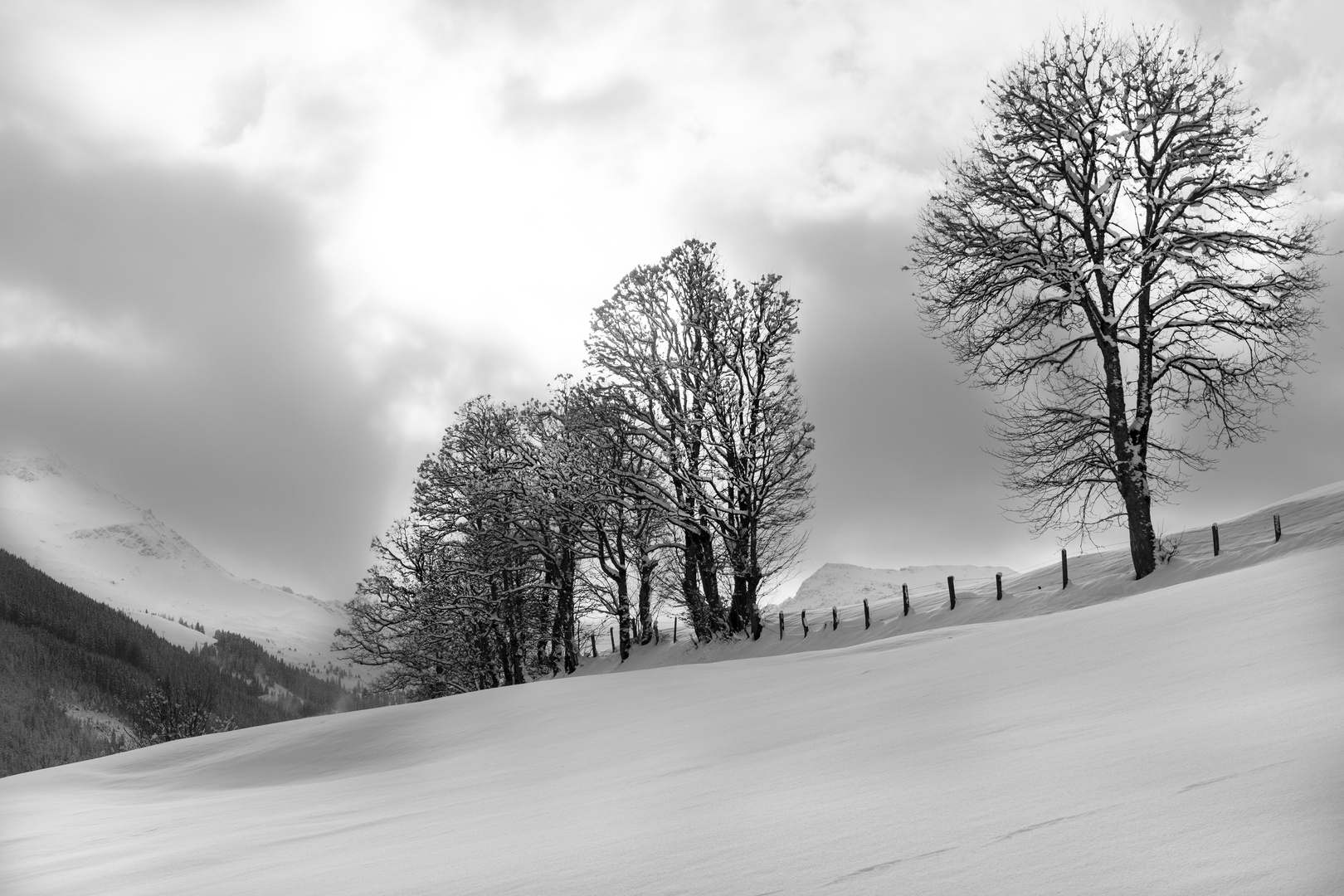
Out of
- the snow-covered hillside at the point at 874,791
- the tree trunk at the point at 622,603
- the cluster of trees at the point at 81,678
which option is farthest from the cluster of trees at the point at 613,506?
the cluster of trees at the point at 81,678

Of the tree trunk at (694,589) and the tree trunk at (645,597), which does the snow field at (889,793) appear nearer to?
the tree trunk at (694,589)

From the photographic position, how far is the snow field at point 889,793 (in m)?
1.88

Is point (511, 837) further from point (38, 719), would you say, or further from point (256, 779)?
point (38, 719)

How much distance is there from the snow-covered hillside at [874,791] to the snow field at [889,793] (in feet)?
0.05

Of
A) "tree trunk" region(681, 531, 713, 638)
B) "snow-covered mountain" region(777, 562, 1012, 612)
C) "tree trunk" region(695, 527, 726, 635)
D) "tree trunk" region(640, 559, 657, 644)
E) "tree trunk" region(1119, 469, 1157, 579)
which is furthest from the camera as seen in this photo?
"snow-covered mountain" region(777, 562, 1012, 612)

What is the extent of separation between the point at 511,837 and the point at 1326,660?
3077 mm

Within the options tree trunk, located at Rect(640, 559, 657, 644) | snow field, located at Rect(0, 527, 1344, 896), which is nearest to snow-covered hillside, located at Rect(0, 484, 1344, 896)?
snow field, located at Rect(0, 527, 1344, 896)

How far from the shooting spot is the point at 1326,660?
129 inches

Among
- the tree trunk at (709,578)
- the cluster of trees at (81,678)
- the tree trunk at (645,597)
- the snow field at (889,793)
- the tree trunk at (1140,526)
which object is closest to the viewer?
the snow field at (889,793)

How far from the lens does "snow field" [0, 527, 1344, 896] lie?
1879 millimetres

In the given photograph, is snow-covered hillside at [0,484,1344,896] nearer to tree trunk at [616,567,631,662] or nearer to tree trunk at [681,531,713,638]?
tree trunk at [681,531,713,638]

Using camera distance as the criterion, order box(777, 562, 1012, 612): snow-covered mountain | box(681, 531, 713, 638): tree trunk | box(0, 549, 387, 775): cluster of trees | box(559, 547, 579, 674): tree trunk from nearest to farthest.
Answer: box(681, 531, 713, 638): tree trunk → box(559, 547, 579, 674): tree trunk → box(777, 562, 1012, 612): snow-covered mountain → box(0, 549, 387, 775): cluster of trees

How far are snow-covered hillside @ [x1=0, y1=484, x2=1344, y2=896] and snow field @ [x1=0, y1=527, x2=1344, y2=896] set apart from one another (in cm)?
1

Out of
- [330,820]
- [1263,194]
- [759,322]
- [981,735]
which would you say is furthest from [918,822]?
[759,322]
